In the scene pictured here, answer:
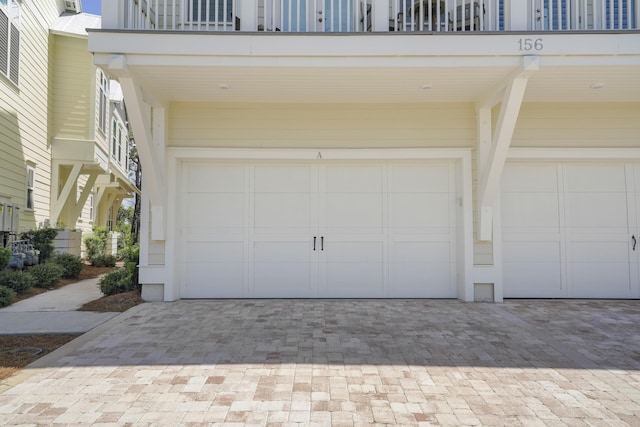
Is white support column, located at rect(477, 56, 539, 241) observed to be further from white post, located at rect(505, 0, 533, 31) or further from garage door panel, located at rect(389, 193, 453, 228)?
garage door panel, located at rect(389, 193, 453, 228)

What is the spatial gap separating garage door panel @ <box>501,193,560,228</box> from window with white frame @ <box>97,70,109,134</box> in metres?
10.9

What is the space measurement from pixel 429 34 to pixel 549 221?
137 inches

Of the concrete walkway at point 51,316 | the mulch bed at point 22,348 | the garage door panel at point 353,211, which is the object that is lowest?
the mulch bed at point 22,348

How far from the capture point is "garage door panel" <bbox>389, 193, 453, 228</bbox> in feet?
22.1

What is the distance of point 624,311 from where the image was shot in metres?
5.81

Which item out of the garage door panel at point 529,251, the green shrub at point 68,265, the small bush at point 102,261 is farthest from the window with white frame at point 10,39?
the garage door panel at point 529,251

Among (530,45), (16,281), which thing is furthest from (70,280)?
(530,45)

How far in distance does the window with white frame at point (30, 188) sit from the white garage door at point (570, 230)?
393 inches

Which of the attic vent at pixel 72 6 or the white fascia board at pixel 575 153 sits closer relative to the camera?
the white fascia board at pixel 575 153

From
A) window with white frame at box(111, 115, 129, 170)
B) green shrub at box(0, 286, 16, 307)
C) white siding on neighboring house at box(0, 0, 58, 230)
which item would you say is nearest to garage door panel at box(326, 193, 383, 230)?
green shrub at box(0, 286, 16, 307)

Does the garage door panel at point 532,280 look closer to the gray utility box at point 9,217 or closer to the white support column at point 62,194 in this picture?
the gray utility box at point 9,217

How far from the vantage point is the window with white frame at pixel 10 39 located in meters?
8.89

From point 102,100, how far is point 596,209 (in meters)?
12.8

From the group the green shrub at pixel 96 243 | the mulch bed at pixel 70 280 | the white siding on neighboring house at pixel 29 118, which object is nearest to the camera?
the mulch bed at pixel 70 280
